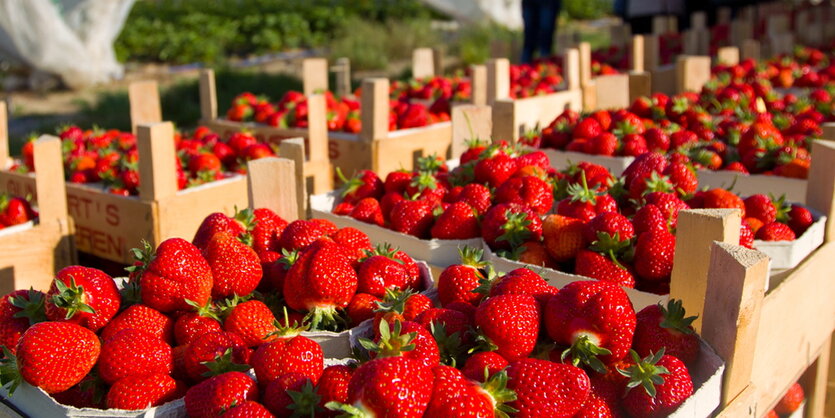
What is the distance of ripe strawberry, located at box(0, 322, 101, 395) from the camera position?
1434 millimetres

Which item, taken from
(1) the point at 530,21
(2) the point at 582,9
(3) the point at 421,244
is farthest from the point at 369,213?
(2) the point at 582,9

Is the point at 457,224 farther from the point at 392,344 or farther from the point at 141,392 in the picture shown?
the point at 141,392

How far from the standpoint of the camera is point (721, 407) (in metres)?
1.57

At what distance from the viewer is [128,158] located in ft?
11.6

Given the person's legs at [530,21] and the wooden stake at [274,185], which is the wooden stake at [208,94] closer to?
the wooden stake at [274,185]

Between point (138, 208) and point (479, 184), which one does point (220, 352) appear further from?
point (138, 208)

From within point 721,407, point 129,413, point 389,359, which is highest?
point 389,359

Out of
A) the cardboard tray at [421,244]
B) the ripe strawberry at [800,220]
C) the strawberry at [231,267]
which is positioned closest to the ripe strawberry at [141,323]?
the strawberry at [231,267]

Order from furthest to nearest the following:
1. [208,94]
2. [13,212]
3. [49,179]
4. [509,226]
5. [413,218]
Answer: [208,94] < [13,212] < [49,179] < [413,218] < [509,226]

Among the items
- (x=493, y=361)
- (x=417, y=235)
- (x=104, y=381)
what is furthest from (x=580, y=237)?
(x=104, y=381)

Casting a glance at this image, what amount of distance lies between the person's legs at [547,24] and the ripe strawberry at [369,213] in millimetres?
5807

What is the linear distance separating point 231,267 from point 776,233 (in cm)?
159

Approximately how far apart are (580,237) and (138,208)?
5.91ft

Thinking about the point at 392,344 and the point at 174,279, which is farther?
the point at 174,279
